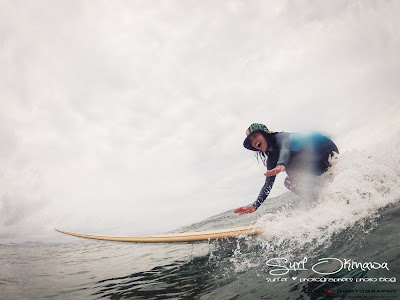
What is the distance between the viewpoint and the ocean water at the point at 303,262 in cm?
184

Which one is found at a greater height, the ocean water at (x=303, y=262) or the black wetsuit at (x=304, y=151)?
the black wetsuit at (x=304, y=151)

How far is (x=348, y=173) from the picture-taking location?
3.94 meters

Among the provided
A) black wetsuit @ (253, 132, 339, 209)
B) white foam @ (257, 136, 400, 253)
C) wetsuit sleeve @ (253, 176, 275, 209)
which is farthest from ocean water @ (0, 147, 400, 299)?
wetsuit sleeve @ (253, 176, 275, 209)

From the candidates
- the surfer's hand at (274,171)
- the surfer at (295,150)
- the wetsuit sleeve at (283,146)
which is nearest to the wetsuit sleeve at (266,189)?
the surfer at (295,150)

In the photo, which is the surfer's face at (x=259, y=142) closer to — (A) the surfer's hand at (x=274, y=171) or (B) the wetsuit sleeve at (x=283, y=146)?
(B) the wetsuit sleeve at (x=283, y=146)

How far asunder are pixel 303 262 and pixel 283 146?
1926 mm

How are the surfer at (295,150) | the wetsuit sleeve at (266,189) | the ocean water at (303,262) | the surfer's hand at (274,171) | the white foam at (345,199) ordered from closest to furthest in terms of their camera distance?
the ocean water at (303,262) → the surfer's hand at (274,171) → the white foam at (345,199) → the surfer at (295,150) → the wetsuit sleeve at (266,189)

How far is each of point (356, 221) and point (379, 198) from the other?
1003 millimetres

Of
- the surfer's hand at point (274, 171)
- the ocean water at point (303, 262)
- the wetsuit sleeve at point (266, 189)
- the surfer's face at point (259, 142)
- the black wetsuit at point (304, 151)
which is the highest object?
the surfer's face at point (259, 142)

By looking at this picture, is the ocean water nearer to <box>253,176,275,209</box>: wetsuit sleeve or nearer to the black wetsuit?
the black wetsuit

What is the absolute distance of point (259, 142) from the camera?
412 centimetres

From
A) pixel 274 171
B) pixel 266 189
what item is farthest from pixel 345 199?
pixel 274 171

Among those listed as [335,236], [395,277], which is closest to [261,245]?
[335,236]

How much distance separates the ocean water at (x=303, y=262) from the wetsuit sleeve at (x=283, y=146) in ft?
4.27
